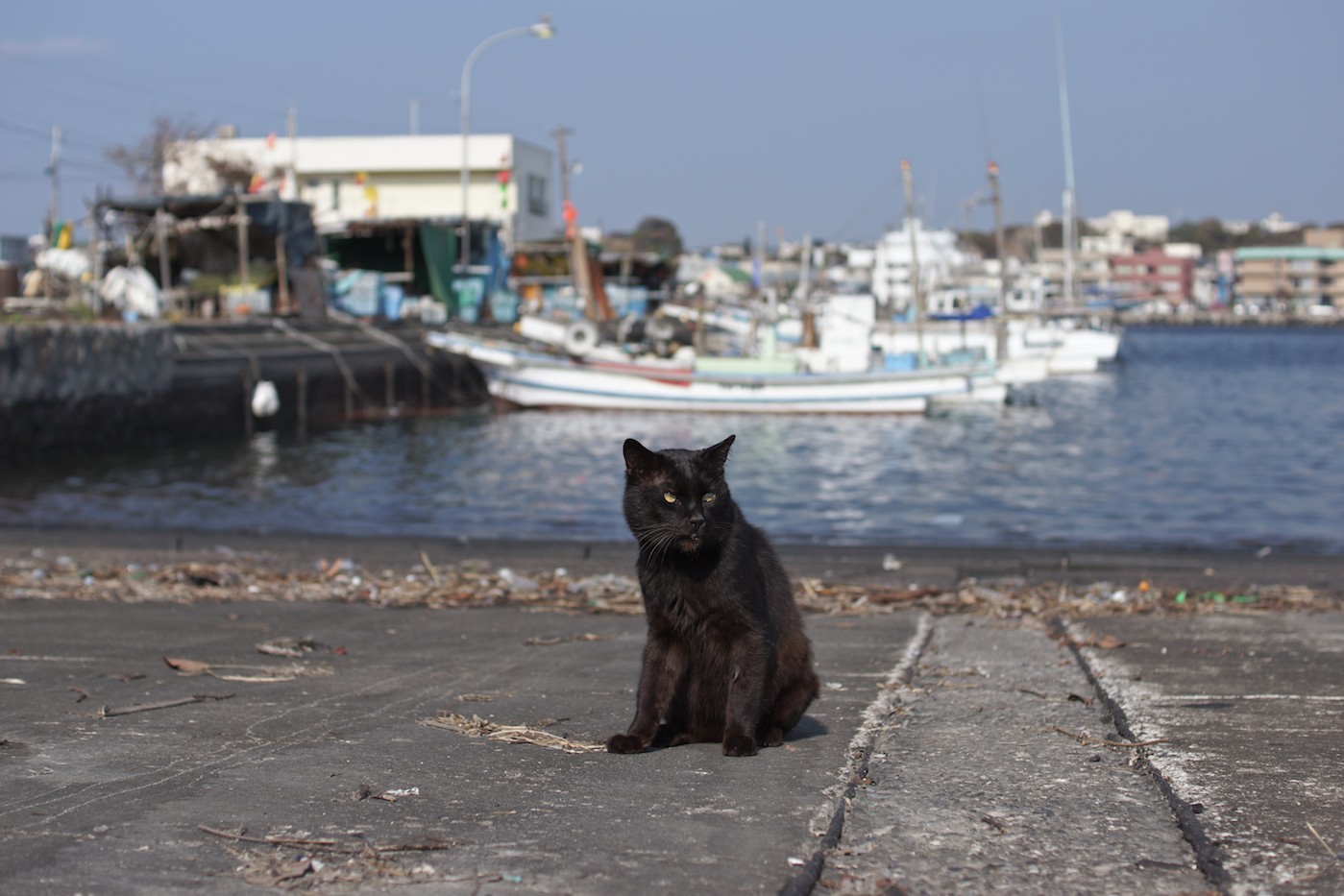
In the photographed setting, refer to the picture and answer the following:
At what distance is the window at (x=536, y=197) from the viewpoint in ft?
214

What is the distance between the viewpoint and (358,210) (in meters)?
61.5

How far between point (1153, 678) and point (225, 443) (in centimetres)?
2302

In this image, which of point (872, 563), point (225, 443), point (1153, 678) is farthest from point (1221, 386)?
point (1153, 678)

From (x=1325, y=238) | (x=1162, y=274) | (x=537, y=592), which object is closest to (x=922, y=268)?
(x=537, y=592)

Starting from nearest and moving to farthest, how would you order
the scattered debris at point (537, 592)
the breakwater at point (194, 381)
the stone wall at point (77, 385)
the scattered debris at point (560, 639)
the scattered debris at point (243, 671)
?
the scattered debris at point (243, 671)
the scattered debris at point (560, 639)
the scattered debris at point (537, 592)
the stone wall at point (77, 385)
the breakwater at point (194, 381)

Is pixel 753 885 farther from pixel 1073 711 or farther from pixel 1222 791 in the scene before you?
pixel 1073 711

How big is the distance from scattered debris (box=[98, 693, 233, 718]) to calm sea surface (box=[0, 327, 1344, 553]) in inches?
363

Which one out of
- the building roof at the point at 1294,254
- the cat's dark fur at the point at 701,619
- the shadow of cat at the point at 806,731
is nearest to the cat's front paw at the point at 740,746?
the cat's dark fur at the point at 701,619

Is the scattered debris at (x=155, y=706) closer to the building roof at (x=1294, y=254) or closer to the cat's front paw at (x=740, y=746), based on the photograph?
the cat's front paw at (x=740, y=746)

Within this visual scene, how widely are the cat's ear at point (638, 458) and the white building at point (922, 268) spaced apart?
54848 millimetres

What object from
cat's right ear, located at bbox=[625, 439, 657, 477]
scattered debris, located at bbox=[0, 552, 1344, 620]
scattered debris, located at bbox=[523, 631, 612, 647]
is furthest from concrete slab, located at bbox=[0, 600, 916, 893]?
scattered debris, located at bbox=[0, 552, 1344, 620]

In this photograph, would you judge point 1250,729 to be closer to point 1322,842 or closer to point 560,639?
point 1322,842

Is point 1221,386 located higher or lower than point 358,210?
lower

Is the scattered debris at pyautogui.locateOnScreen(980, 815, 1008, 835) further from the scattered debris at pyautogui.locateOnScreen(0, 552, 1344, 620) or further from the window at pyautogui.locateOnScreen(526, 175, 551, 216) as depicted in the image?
the window at pyautogui.locateOnScreen(526, 175, 551, 216)
